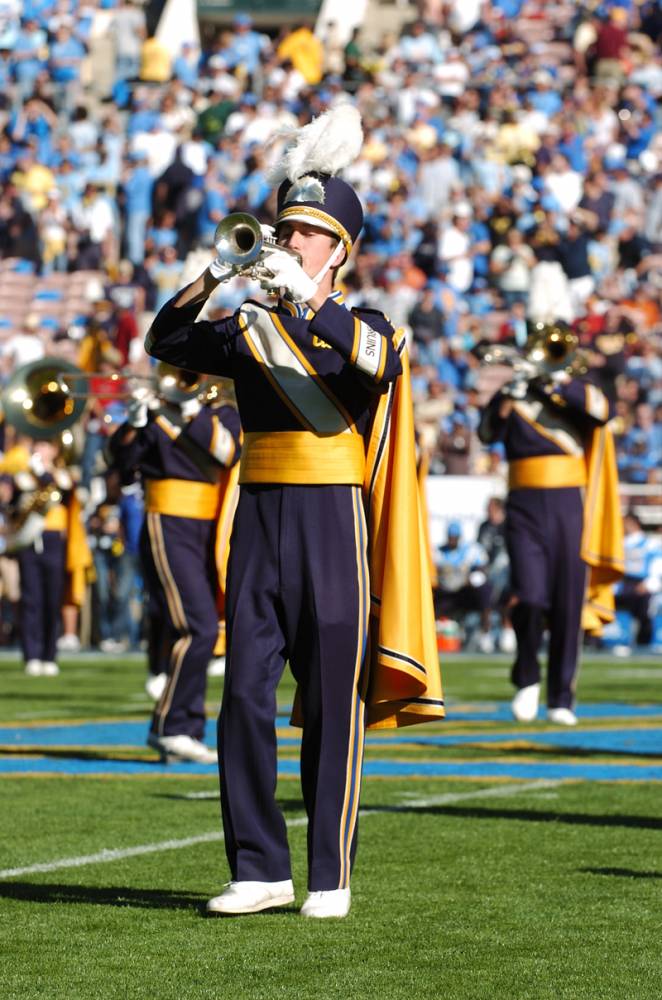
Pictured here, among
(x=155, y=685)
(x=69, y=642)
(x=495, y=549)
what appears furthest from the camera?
(x=69, y=642)

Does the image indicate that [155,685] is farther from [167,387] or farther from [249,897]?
[249,897]

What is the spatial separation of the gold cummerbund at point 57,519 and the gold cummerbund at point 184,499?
9.03 m

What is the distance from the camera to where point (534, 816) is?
27.9 ft

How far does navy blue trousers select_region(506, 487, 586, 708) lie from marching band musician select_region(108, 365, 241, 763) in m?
3.03

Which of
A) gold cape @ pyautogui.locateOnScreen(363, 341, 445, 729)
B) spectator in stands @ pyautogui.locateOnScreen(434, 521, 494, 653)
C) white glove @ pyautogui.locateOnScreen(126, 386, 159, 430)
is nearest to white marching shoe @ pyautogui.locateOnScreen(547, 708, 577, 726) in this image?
white glove @ pyautogui.locateOnScreen(126, 386, 159, 430)

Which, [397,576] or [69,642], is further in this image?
[69,642]

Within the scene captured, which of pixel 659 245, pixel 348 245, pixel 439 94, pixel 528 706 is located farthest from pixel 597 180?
pixel 348 245

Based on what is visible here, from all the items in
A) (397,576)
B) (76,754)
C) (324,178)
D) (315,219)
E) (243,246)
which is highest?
(324,178)

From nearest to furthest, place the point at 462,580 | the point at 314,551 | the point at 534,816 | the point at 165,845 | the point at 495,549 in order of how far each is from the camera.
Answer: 1. the point at 314,551
2. the point at 165,845
3. the point at 534,816
4. the point at 495,549
5. the point at 462,580

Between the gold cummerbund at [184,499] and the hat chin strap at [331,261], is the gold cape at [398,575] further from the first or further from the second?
the gold cummerbund at [184,499]

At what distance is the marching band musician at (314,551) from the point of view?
6230 mm

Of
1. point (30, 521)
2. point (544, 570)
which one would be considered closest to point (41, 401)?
point (544, 570)

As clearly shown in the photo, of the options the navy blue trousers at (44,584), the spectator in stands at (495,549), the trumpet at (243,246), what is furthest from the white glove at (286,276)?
the spectator in stands at (495,549)

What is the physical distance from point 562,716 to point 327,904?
7.45 meters
